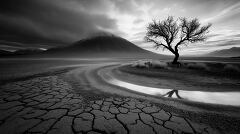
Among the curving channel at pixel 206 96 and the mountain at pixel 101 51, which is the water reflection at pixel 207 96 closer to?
the curving channel at pixel 206 96

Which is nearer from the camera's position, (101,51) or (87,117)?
(87,117)

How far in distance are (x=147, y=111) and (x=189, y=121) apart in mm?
1139

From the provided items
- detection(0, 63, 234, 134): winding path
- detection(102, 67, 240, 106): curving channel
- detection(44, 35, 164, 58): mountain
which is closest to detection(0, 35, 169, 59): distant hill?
detection(44, 35, 164, 58): mountain

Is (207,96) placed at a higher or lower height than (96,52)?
lower

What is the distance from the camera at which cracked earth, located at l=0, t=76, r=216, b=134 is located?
7.86 ft

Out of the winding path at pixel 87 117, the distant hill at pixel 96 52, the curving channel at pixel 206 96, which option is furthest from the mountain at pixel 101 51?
the winding path at pixel 87 117

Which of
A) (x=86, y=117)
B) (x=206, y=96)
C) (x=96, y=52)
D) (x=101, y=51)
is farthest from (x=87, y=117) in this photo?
(x=101, y=51)

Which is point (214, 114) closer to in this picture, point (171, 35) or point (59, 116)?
point (59, 116)

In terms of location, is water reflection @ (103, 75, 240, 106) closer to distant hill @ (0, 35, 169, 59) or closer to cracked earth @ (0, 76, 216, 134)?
cracked earth @ (0, 76, 216, 134)

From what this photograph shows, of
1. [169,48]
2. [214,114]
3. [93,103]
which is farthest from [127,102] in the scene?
[169,48]

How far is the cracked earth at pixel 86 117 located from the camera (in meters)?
2.40

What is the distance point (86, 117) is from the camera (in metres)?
2.86

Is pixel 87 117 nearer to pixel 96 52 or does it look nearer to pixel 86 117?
pixel 86 117

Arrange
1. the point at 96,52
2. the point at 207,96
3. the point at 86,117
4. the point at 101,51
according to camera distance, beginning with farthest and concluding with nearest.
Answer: the point at 101,51, the point at 96,52, the point at 207,96, the point at 86,117
